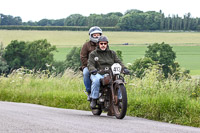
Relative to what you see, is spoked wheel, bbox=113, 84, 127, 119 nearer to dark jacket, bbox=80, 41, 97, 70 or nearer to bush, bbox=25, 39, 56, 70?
dark jacket, bbox=80, 41, 97, 70

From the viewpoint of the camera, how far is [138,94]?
36.7 ft

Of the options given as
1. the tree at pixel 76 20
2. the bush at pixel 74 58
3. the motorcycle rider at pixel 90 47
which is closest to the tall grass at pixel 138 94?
the motorcycle rider at pixel 90 47

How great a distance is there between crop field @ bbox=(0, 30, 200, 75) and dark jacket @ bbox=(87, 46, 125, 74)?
3242 inches

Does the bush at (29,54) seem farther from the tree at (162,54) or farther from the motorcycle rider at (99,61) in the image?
the motorcycle rider at (99,61)

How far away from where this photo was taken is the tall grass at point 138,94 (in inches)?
350

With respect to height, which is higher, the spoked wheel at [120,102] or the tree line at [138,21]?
the spoked wheel at [120,102]

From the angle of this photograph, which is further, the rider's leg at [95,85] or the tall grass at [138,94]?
the rider's leg at [95,85]

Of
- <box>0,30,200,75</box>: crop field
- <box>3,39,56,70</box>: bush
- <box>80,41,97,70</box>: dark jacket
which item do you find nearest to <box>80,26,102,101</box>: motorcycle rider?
<box>80,41,97,70</box>: dark jacket

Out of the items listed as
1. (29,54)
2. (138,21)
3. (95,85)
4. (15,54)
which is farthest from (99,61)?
(138,21)

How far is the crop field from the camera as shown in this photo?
100m

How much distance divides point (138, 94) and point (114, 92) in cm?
→ 212

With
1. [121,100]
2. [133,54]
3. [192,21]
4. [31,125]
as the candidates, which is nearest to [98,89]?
[121,100]

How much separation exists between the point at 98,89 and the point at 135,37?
108m

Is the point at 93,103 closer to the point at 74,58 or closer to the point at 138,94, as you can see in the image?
the point at 138,94
